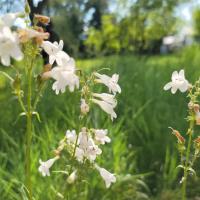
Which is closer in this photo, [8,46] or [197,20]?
[8,46]

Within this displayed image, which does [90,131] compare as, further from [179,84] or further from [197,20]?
[197,20]

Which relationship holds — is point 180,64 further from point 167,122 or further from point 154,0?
point 154,0

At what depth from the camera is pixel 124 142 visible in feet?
11.3

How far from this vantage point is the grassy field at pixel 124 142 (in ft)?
9.47

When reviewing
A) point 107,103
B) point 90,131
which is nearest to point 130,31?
point 90,131

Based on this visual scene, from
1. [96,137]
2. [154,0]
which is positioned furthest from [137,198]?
[154,0]

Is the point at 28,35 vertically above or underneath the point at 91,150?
above

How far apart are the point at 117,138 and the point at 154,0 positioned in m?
15.0

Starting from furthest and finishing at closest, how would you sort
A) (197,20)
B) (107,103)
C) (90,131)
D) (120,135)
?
(197,20), (120,135), (90,131), (107,103)

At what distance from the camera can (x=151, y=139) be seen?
4082mm

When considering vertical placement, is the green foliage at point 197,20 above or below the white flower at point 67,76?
below

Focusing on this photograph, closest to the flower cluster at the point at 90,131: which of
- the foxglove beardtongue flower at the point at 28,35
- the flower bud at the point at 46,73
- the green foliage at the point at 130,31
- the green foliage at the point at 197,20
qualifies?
the flower bud at the point at 46,73

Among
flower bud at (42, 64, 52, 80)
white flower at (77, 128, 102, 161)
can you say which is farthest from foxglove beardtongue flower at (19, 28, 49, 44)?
Answer: white flower at (77, 128, 102, 161)

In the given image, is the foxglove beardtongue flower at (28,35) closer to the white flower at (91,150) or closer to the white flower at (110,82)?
the white flower at (110,82)
